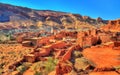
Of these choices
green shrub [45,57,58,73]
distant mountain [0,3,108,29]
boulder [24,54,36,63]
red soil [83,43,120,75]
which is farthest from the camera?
distant mountain [0,3,108,29]

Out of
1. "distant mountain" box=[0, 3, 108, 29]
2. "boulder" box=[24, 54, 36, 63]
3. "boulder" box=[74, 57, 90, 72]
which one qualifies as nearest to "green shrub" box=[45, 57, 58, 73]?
"boulder" box=[24, 54, 36, 63]

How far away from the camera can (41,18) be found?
10650 cm

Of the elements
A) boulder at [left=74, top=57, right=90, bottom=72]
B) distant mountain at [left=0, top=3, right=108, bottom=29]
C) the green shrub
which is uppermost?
distant mountain at [left=0, top=3, right=108, bottom=29]

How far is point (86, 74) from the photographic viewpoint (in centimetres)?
1636

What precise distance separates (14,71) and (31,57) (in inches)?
105

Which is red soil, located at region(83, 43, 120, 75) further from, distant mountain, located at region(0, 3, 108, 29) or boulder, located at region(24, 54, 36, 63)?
distant mountain, located at region(0, 3, 108, 29)

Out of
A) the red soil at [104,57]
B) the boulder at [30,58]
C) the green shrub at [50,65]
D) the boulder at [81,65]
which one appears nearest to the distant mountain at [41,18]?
the boulder at [30,58]

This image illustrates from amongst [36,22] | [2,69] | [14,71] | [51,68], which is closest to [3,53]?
[2,69]

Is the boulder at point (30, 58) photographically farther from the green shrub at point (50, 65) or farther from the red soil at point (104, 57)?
the red soil at point (104, 57)

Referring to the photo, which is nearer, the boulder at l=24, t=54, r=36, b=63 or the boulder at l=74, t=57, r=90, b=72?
the boulder at l=74, t=57, r=90, b=72

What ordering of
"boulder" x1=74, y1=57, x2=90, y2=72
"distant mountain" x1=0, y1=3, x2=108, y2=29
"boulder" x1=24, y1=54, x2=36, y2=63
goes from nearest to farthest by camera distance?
1. "boulder" x1=74, y1=57, x2=90, y2=72
2. "boulder" x1=24, y1=54, x2=36, y2=63
3. "distant mountain" x1=0, y1=3, x2=108, y2=29

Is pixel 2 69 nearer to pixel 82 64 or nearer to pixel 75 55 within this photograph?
pixel 75 55

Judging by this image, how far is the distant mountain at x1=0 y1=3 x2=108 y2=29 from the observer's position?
93500 mm

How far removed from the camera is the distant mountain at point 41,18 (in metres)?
93.5
